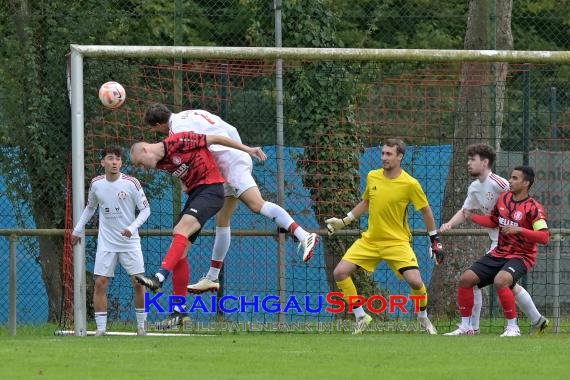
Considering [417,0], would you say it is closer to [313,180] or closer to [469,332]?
[313,180]

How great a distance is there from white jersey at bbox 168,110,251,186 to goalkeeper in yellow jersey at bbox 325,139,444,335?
1.24 m

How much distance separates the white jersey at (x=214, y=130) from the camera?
41.4 ft

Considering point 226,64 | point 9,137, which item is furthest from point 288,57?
point 9,137

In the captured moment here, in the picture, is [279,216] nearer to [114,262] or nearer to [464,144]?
[114,262]

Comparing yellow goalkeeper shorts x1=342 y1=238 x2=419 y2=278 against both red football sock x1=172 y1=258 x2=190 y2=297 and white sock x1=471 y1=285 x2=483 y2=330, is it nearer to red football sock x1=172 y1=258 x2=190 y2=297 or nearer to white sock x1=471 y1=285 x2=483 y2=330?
white sock x1=471 y1=285 x2=483 y2=330

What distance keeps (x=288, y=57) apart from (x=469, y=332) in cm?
353

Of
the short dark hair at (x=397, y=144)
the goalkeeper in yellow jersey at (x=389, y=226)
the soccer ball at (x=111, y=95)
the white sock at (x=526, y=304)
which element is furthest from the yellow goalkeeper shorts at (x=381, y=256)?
the soccer ball at (x=111, y=95)

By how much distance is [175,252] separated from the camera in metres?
12.0

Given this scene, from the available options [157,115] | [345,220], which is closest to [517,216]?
[345,220]

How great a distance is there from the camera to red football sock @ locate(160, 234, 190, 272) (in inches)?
467

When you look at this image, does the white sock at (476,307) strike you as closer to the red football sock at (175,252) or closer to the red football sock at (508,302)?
the red football sock at (508,302)

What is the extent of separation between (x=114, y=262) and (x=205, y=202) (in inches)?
61.5

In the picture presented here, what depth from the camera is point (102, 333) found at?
12992mm

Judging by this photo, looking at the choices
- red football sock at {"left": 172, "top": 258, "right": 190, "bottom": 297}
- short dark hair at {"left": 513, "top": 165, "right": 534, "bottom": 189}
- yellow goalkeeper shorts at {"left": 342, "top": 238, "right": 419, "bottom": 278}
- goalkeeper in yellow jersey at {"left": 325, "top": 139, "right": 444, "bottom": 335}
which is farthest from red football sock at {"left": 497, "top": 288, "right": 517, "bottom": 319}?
red football sock at {"left": 172, "top": 258, "right": 190, "bottom": 297}
